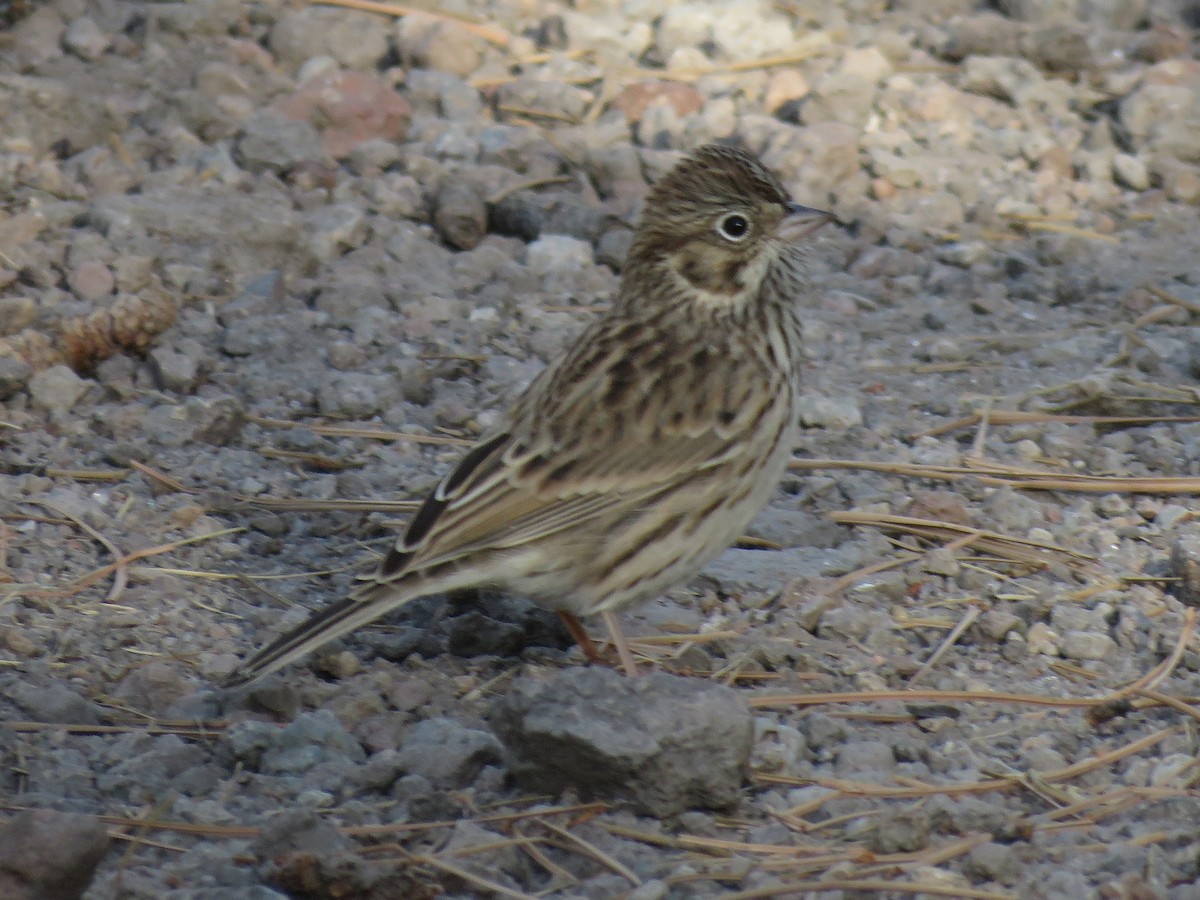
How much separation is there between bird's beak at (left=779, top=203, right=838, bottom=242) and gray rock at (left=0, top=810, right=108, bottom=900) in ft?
8.54

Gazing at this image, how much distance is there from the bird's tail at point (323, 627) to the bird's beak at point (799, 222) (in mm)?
1561

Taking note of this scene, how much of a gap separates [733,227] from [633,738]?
1.85 m

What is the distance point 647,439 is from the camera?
184 inches

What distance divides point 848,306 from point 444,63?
7.88 feet

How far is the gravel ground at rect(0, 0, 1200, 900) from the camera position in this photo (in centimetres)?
373

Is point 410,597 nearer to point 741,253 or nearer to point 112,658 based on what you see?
point 112,658

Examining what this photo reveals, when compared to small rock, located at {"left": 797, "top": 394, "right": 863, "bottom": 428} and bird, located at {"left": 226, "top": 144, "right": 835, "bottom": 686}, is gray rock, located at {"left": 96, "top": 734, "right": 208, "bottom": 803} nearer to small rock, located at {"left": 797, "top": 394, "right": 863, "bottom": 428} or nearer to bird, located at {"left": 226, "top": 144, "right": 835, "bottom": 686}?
bird, located at {"left": 226, "top": 144, "right": 835, "bottom": 686}

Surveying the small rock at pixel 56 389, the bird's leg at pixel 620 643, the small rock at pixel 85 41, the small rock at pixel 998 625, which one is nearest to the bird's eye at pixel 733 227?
the bird's leg at pixel 620 643

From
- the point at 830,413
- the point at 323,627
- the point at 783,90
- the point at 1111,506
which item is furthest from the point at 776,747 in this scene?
the point at 783,90

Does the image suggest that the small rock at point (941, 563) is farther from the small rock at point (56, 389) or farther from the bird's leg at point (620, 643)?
the small rock at point (56, 389)

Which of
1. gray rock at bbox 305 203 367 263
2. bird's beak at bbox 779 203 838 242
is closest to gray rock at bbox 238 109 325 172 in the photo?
gray rock at bbox 305 203 367 263

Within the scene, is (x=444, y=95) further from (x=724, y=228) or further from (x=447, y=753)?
(x=447, y=753)

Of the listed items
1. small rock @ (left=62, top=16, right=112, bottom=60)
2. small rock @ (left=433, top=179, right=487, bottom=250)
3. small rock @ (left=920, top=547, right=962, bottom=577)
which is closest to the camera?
small rock @ (left=920, top=547, right=962, bottom=577)

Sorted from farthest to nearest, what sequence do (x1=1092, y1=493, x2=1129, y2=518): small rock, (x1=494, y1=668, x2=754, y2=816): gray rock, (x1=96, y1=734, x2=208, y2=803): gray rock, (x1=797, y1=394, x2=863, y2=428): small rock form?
1. (x1=797, y1=394, x2=863, y2=428): small rock
2. (x1=1092, y1=493, x2=1129, y2=518): small rock
3. (x1=96, y1=734, x2=208, y2=803): gray rock
4. (x1=494, y1=668, x2=754, y2=816): gray rock
